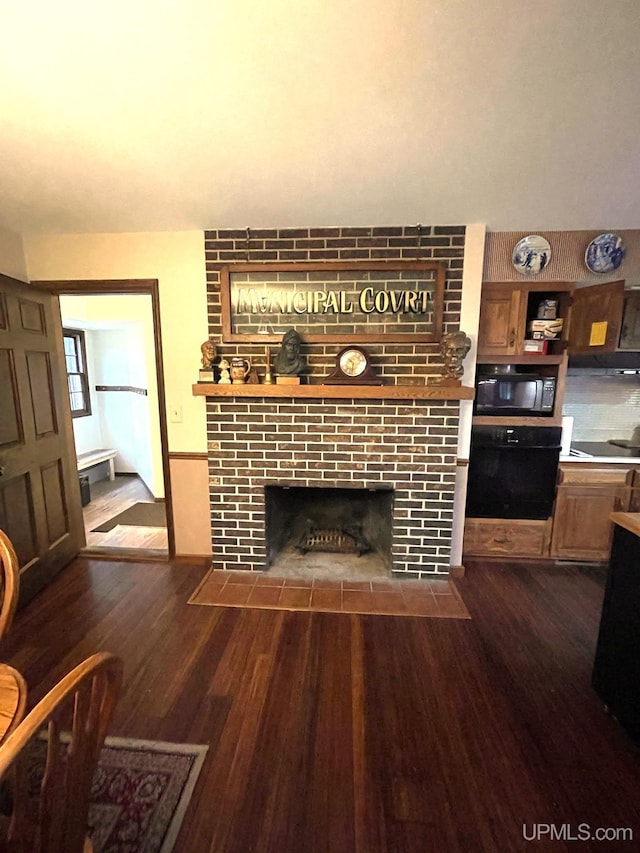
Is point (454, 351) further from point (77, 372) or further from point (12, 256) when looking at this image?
point (77, 372)

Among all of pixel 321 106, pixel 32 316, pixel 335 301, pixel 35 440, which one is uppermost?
pixel 321 106

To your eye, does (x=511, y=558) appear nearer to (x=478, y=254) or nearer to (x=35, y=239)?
(x=478, y=254)

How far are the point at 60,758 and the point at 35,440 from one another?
2.32m

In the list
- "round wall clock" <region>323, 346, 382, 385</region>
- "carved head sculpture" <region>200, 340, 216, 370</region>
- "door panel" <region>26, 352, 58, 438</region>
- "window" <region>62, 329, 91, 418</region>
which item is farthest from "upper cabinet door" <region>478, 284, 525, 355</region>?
"window" <region>62, 329, 91, 418</region>

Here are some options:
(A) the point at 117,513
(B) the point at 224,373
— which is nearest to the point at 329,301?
(B) the point at 224,373

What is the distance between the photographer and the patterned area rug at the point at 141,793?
117 cm

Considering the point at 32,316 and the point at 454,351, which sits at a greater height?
the point at 32,316

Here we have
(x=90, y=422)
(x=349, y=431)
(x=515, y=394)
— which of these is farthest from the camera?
(x=90, y=422)

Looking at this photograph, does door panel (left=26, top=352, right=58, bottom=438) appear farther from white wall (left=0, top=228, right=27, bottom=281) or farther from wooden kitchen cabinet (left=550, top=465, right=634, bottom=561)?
wooden kitchen cabinet (left=550, top=465, right=634, bottom=561)

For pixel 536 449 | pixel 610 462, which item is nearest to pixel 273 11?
pixel 536 449

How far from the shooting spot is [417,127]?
4.62 feet

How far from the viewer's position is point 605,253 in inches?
93.8

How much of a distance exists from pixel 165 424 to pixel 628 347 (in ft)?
10.5

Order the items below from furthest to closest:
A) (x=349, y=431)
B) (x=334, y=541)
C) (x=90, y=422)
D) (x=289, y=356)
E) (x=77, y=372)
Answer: (x=90, y=422)
(x=77, y=372)
(x=334, y=541)
(x=349, y=431)
(x=289, y=356)
